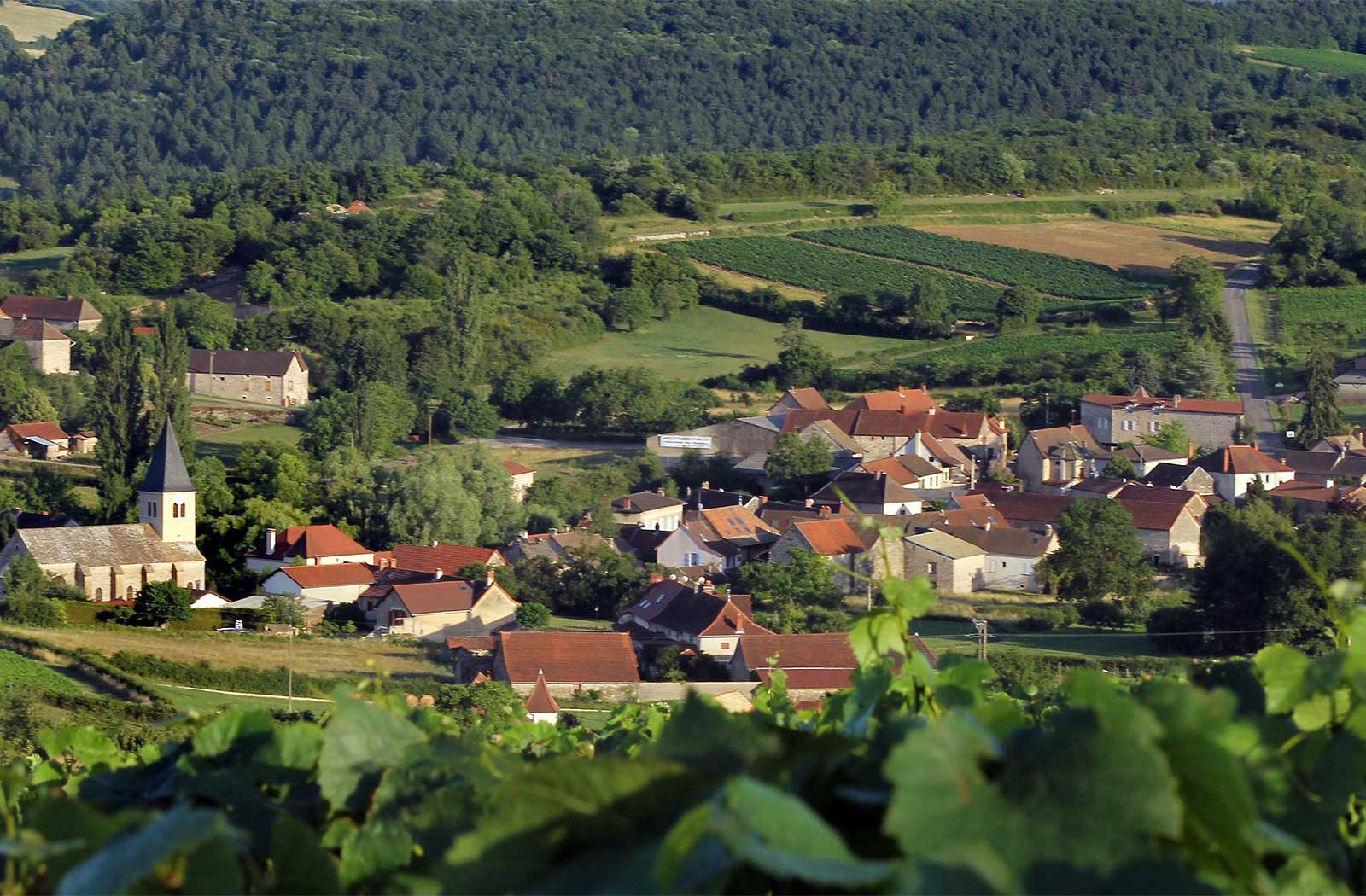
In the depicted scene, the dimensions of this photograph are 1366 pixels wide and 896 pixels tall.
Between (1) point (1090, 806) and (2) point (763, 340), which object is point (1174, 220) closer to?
(2) point (763, 340)

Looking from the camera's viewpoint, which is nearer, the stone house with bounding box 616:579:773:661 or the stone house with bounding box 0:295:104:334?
the stone house with bounding box 616:579:773:661

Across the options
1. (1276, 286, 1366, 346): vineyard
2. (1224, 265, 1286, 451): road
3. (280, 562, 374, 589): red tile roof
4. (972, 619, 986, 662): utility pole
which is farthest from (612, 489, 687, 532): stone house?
(1276, 286, 1366, 346): vineyard

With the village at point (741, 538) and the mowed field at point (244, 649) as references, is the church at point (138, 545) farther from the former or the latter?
the mowed field at point (244, 649)

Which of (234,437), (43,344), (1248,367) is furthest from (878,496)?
(43,344)

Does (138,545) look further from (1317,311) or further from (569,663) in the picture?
(1317,311)

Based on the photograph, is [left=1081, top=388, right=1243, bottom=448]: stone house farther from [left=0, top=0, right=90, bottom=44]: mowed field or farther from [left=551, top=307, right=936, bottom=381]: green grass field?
[left=0, top=0, right=90, bottom=44]: mowed field

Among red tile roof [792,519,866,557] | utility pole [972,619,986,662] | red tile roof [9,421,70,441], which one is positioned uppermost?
utility pole [972,619,986,662]
